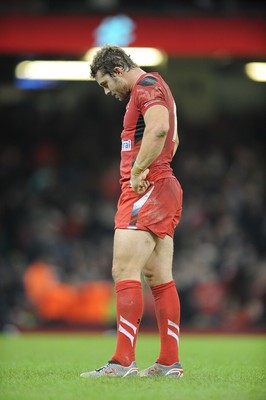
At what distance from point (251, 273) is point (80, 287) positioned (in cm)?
305

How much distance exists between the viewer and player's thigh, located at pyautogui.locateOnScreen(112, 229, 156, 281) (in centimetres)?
564

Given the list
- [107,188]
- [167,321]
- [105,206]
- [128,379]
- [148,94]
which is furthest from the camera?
[107,188]

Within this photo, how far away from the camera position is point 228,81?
19.2 metres

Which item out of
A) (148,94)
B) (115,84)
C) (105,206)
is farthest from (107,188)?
(148,94)

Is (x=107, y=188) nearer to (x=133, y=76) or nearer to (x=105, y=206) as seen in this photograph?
(x=105, y=206)

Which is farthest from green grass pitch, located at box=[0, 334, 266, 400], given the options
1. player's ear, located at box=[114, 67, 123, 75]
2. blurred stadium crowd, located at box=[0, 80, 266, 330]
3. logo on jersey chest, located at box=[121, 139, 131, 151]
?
blurred stadium crowd, located at box=[0, 80, 266, 330]

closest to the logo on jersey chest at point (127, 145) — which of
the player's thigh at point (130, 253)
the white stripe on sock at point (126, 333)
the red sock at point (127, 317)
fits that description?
the player's thigh at point (130, 253)

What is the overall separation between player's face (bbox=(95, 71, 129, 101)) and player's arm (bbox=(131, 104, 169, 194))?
0.37m

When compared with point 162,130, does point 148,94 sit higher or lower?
higher

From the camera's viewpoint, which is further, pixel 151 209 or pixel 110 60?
pixel 110 60

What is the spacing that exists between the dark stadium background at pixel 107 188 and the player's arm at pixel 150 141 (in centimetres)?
753

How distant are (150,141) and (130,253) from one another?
72 centimetres

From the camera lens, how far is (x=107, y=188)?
1825cm

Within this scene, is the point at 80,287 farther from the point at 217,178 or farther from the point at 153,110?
the point at 153,110
